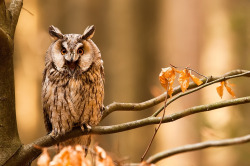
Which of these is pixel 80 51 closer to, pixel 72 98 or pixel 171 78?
pixel 72 98

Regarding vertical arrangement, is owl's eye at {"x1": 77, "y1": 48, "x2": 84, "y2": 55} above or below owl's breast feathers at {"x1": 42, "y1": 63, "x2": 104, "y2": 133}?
above

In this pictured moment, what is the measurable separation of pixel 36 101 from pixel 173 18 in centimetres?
394

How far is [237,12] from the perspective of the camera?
7801 mm

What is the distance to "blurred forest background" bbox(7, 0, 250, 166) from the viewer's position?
7.86 metres

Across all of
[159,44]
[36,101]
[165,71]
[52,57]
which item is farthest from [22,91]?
[165,71]

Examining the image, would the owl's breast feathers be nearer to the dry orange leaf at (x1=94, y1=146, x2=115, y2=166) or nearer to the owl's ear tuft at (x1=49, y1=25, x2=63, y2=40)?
the owl's ear tuft at (x1=49, y1=25, x2=63, y2=40)

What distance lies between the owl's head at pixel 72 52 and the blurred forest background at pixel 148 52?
4.16 metres

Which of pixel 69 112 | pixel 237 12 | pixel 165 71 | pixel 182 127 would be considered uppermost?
pixel 237 12

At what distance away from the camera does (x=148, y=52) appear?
33.5 feet

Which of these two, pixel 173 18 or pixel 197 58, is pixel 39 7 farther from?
pixel 197 58

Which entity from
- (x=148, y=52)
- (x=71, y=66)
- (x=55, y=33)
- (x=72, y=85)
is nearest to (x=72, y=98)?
(x=72, y=85)

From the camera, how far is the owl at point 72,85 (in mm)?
3367

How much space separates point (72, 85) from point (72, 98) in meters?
0.10

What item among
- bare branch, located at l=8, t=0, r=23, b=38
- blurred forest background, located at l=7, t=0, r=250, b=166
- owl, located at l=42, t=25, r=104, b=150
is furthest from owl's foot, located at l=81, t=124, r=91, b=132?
blurred forest background, located at l=7, t=0, r=250, b=166
